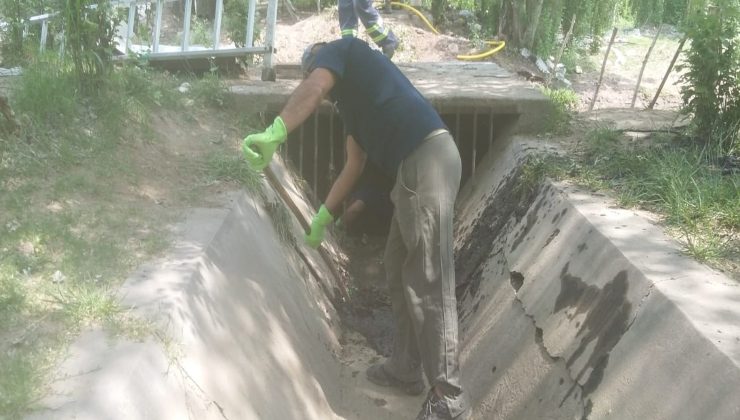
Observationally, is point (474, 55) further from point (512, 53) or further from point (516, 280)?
point (516, 280)

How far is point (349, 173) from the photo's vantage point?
4.14 m

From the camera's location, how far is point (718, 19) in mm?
5250

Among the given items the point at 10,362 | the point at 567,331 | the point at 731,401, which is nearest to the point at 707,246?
the point at 567,331

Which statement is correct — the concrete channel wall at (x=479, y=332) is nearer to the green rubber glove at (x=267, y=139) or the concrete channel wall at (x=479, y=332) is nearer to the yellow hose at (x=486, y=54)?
the green rubber glove at (x=267, y=139)

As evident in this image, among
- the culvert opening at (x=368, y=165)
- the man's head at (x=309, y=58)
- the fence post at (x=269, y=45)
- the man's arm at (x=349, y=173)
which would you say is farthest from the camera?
the fence post at (x=269, y=45)

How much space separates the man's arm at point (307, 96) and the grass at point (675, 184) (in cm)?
189

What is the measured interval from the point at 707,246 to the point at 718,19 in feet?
8.32

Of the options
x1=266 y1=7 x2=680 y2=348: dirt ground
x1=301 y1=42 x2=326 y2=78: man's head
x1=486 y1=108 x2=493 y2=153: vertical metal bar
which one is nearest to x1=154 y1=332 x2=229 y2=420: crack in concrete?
x1=301 y1=42 x2=326 y2=78: man's head

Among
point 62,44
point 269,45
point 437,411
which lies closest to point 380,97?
point 437,411

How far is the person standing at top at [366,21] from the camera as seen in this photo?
311 inches

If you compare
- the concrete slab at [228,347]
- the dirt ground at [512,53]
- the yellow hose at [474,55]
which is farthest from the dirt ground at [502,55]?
the concrete slab at [228,347]

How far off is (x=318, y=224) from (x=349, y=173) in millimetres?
373

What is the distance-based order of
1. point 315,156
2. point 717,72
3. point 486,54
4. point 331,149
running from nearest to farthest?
point 717,72
point 315,156
point 331,149
point 486,54

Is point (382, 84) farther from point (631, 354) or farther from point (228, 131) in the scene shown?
point (228, 131)
